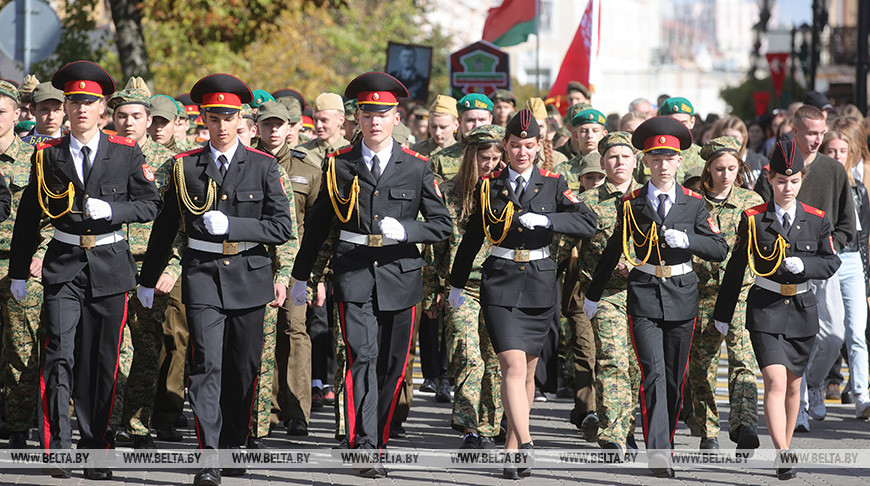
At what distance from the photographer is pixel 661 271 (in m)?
8.27

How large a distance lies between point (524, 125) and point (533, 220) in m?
0.67

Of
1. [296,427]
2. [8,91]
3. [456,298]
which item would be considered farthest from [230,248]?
[8,91]

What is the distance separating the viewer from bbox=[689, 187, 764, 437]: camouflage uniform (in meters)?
8.91

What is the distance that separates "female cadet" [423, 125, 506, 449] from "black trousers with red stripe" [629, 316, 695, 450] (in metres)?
1.15

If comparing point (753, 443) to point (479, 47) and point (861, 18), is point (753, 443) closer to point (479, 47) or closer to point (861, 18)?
point (479, 47)

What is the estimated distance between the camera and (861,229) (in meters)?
10.6

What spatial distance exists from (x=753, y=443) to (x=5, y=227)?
5.31m

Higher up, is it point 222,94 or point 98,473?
point 222,94

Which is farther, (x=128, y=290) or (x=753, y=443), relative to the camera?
(x=753, y=443)

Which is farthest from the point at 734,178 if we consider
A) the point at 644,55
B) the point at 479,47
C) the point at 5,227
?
the point at 644,55

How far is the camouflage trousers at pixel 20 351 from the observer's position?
877cm

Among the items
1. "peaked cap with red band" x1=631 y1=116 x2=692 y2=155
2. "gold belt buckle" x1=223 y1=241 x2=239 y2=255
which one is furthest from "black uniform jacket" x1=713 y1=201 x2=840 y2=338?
"gold belt buckle" x1=223 y1=241 x2=239 y2=255

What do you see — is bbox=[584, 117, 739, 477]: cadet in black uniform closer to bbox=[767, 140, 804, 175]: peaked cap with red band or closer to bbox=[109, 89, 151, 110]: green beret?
bbox=[767, 140, 804, 175]: peaked cap with red band

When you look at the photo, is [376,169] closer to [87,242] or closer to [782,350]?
[87,242]
